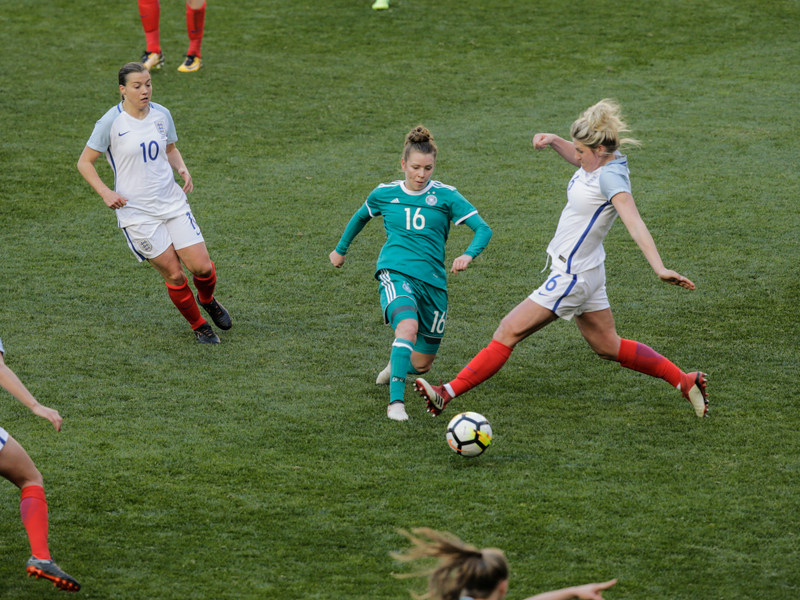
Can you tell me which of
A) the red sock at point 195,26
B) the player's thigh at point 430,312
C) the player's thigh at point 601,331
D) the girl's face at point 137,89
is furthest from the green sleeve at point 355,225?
the red sock at point 195,26

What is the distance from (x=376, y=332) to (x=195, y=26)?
8.00m

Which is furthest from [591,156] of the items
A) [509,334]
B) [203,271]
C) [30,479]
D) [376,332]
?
[30,479]

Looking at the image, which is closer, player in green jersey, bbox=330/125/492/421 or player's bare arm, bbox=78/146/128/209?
player in green jersey, bbox=330/125/492/421

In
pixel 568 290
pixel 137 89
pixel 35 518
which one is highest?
pixel 137 89

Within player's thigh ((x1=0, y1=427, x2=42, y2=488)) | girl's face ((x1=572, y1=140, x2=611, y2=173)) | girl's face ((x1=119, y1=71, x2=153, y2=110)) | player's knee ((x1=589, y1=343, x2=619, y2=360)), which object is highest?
girl's face ((x1=119, y1=71, x2=153, y2=110))

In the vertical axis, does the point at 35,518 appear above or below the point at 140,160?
below

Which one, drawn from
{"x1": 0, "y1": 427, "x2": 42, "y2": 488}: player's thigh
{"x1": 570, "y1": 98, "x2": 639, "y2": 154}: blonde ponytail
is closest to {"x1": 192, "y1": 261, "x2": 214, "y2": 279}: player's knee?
{"x1": 570, "y1": 98, "x2": 639, "y2": 154}: blonde ponytail

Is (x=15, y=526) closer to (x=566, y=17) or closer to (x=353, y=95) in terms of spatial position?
(x=353, y=95)

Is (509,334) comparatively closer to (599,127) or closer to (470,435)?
(470,435)

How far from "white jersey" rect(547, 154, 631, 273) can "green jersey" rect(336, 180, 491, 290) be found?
1.88ft

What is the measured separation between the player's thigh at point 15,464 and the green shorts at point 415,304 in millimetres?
2484

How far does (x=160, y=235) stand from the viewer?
7520mm

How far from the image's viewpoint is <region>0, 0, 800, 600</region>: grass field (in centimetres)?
497

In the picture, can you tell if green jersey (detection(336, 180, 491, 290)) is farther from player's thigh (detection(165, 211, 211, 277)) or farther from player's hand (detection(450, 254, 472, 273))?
player's thigh (detection(165, 211, 211, 277))
